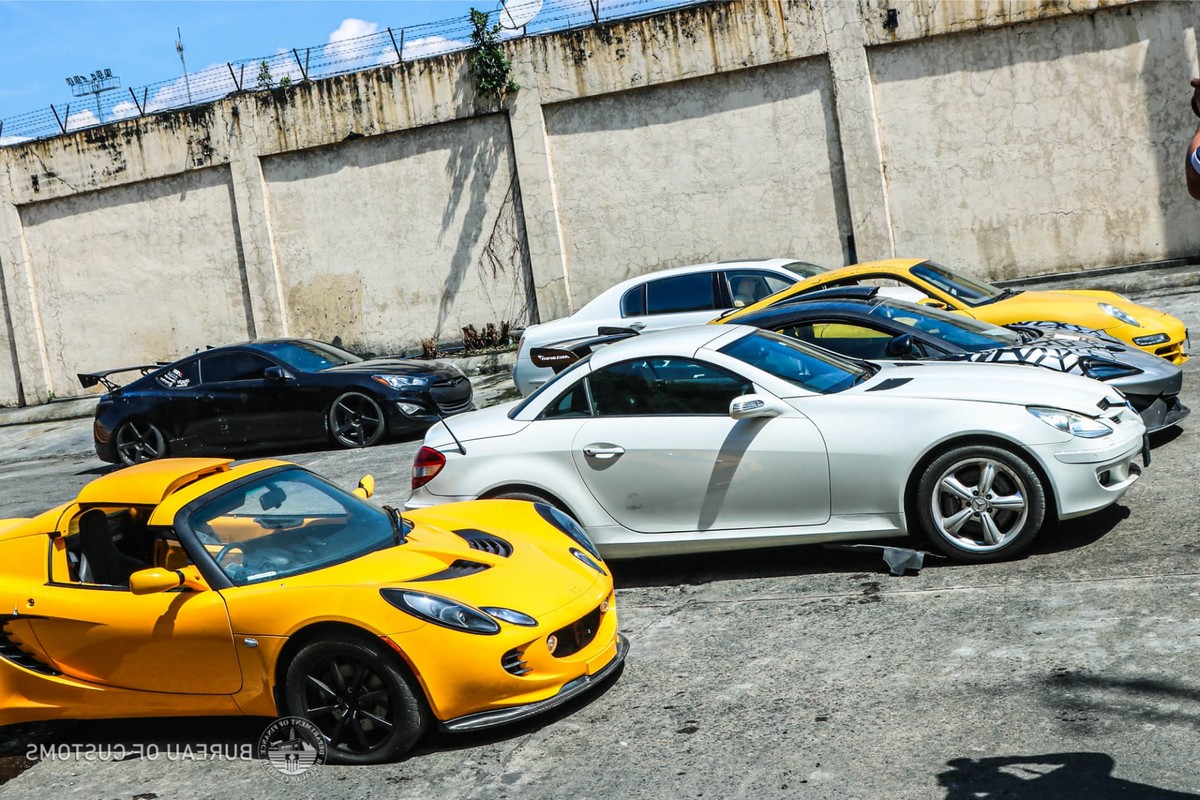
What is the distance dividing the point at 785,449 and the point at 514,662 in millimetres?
2408

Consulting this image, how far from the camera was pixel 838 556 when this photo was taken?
7.40m

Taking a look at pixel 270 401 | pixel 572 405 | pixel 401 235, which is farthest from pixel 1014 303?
pixel 401 235

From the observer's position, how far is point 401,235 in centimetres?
2088

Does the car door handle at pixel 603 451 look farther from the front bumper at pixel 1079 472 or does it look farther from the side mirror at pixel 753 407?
the front bumper at pixel 1079 472

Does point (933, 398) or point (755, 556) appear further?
point (755, 556)

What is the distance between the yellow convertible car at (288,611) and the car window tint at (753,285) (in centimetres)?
750

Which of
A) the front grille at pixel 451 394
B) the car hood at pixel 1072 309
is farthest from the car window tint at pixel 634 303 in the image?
the car hood at pixel 1072 309

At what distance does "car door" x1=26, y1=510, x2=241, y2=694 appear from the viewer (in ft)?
18.0

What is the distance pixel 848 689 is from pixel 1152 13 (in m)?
15.4

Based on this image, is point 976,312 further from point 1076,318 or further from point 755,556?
point 755,556

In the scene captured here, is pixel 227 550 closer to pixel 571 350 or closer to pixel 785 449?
pixel 785 449

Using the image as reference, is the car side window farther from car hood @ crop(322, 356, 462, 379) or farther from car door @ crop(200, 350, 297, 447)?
car door @ crop(200, 350, 297, 447)

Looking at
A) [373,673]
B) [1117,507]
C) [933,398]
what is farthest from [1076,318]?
[373,673]

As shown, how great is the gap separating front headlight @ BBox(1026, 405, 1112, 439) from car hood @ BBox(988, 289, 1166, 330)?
3.68m
